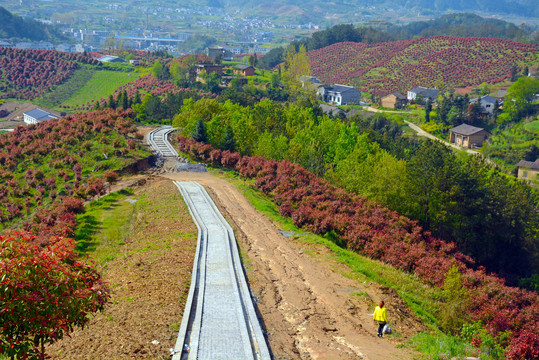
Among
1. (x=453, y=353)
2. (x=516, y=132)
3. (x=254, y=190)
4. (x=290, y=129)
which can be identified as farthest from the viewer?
(x=516, y=132)

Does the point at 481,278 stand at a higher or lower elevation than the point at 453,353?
lower

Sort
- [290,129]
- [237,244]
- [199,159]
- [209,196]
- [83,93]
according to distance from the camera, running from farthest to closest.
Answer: [83,93] → [290,129] → [199,159] → [209,196] → [237,244]

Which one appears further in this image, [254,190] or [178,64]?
[178,64]

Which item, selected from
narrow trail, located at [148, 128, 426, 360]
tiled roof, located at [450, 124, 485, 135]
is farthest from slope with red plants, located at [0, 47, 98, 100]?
narrow trail, located at [148, 128, 426, 360]

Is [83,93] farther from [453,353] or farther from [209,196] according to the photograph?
[453,353]

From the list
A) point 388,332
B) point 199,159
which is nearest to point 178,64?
point 199,159

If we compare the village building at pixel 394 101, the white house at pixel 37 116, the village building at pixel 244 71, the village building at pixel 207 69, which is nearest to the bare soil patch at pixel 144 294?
the white house at pixel 37 116

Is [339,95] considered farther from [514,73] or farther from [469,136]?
[514,73]
